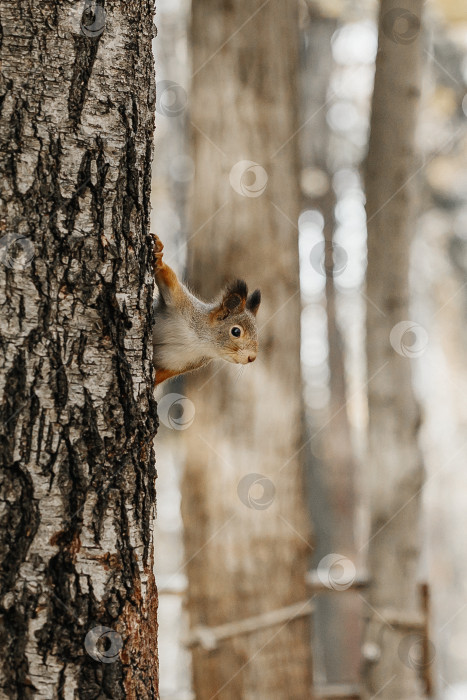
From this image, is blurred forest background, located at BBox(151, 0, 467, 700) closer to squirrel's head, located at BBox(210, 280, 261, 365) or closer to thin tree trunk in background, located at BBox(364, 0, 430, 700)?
thin tree trunk in background, located at BBox(364, 0, 430, 700)

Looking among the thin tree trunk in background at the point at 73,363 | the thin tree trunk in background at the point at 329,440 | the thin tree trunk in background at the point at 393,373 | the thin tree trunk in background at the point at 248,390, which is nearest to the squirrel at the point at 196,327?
the thin tree trunk in background at the point at 73,363

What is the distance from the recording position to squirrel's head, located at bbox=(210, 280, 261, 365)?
10.2ft

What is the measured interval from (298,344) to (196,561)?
1.42 metres

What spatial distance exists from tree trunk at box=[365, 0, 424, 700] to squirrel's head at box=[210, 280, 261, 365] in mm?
1973

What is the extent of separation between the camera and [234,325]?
10.2 ft

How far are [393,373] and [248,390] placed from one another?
3.19 feet

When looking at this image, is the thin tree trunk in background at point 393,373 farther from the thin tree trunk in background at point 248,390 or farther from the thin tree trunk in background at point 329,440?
the thin tree trunk in background at point 329,440

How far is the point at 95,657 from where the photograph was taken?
1822 mm

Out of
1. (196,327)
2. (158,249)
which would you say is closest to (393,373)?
(196,327)

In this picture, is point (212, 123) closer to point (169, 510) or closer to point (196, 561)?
point (196, 561)

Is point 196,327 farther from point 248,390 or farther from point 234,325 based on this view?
point 248,390

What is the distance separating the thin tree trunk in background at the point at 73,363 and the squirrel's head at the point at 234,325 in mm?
1129

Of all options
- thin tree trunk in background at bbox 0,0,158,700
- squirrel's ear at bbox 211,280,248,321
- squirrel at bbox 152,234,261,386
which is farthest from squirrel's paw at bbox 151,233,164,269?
squirrel's ear at bbox 211,280,248,321

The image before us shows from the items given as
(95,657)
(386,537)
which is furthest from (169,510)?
(95,657)
